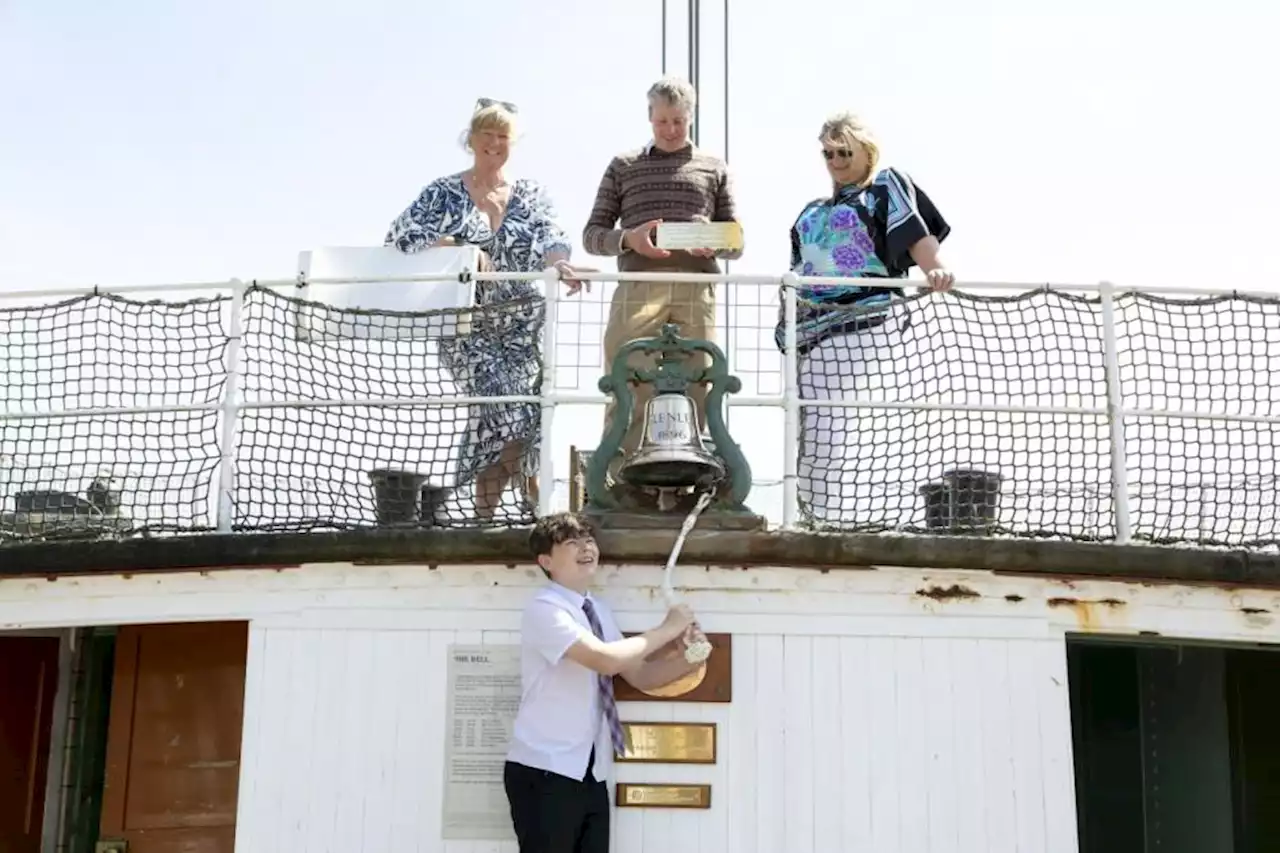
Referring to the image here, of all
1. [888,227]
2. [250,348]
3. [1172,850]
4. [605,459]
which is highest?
[888,227]

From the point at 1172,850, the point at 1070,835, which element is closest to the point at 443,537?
the point at 1070,835

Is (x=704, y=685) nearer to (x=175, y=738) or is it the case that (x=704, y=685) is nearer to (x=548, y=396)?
(x=548, y=396)

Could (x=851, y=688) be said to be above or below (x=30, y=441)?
below

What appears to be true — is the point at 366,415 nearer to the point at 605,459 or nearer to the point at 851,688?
the point at 605,459

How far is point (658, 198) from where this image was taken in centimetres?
511

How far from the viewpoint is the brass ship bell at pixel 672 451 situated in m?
4.29

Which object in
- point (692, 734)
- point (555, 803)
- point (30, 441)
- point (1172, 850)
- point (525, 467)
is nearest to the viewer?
point (555, 803)

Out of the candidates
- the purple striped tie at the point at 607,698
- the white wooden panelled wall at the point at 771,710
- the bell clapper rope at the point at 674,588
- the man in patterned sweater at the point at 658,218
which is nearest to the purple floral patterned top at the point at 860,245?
the man in patterned sweater at the point at 658,218

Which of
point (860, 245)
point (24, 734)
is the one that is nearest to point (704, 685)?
point (860, 245)

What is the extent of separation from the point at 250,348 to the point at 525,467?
3.90 ft

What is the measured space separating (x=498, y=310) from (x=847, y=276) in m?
1.33

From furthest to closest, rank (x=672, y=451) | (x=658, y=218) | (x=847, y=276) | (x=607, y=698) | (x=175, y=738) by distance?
(x=175, y=738) < (x=658, y=218) < (x=847, y=276) < (x=672, y=451) < (x=607, y=698)

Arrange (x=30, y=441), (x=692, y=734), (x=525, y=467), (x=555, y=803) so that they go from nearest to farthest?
A: (x=555, y=803), (x=692, y=734), (x=525, y=467), (x=30, y=441)

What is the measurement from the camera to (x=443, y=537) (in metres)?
4.35
